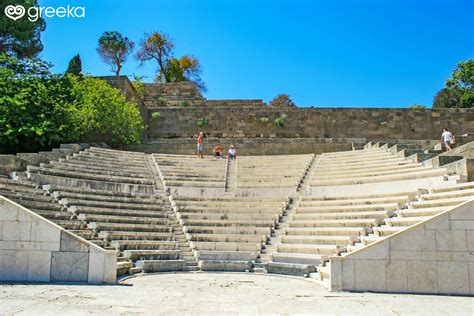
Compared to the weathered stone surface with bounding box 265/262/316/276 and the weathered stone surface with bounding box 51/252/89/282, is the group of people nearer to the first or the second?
the weathered stone surface with bounding box 265/262/316/276

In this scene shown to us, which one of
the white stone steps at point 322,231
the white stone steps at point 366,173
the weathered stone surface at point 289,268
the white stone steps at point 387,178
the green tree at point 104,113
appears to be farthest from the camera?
the green tree at point 104,113

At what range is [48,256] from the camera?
777cm

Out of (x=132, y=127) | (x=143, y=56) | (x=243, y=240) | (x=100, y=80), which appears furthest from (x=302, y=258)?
(x=143, y=56)

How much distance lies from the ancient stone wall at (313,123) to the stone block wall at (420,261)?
17.4 m

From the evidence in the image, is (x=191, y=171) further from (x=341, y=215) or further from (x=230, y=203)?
(x=341, y=215)

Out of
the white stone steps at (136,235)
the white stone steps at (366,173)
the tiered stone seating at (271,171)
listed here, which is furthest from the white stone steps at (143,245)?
the white stone steps at (366,173)

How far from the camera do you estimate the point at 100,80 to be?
21.1 metres

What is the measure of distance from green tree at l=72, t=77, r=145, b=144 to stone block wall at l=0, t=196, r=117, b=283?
1146cm

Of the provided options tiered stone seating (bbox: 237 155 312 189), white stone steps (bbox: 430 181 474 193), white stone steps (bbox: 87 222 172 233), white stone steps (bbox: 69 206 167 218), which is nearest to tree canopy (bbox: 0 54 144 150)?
tiered stone seating (bbox: 237 155 312 189)

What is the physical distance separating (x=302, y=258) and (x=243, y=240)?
6.40ft

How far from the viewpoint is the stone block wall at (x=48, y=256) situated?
7.72 metres

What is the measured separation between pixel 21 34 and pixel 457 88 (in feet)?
97.5

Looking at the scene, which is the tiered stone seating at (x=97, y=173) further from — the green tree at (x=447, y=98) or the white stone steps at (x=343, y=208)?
the green tree at (x=447, y=98)

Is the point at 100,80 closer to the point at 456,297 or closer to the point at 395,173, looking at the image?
the point at 395,173
